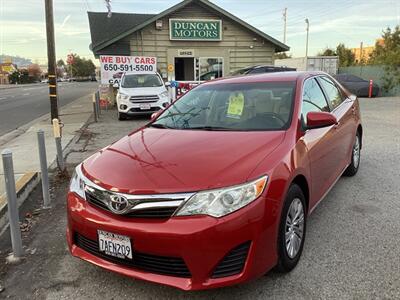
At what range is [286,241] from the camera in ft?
10.4

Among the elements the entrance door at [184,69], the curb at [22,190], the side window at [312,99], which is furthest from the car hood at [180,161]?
the entrance door at [184,69]

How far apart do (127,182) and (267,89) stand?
6.42ft

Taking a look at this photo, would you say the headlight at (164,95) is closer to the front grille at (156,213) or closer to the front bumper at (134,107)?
the front bumper at (134,107)

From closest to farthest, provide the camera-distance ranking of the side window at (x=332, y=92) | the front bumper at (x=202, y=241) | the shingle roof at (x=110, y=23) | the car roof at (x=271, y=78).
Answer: the front bumper at (x=202, y=241) → the car roof at (x=271, y=78) → the side window at (x=332, y=92) → the shingle roof at (x=110, y=23)

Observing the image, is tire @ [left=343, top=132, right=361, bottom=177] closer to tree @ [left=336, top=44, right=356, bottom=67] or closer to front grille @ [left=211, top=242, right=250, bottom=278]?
front grille @ [left=211, top=242, right=250, bottom=278]

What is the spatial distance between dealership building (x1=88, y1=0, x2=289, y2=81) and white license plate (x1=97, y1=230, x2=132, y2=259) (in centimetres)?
1713

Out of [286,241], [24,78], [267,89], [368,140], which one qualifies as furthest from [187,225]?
[24,78]

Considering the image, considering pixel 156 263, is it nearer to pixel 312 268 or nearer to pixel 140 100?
pixel 312 268

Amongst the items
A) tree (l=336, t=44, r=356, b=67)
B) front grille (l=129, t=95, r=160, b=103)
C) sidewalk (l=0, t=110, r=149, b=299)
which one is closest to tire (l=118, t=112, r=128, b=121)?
front grille (l=129, t=95, r=160, b=103)

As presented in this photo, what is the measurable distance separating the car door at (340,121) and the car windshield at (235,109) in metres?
0.93

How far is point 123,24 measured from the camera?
2478cm

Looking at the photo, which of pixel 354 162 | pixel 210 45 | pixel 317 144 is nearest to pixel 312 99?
pixel 317 144

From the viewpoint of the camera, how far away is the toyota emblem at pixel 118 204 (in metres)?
2.82

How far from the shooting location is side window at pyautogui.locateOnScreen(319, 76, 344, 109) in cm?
492
